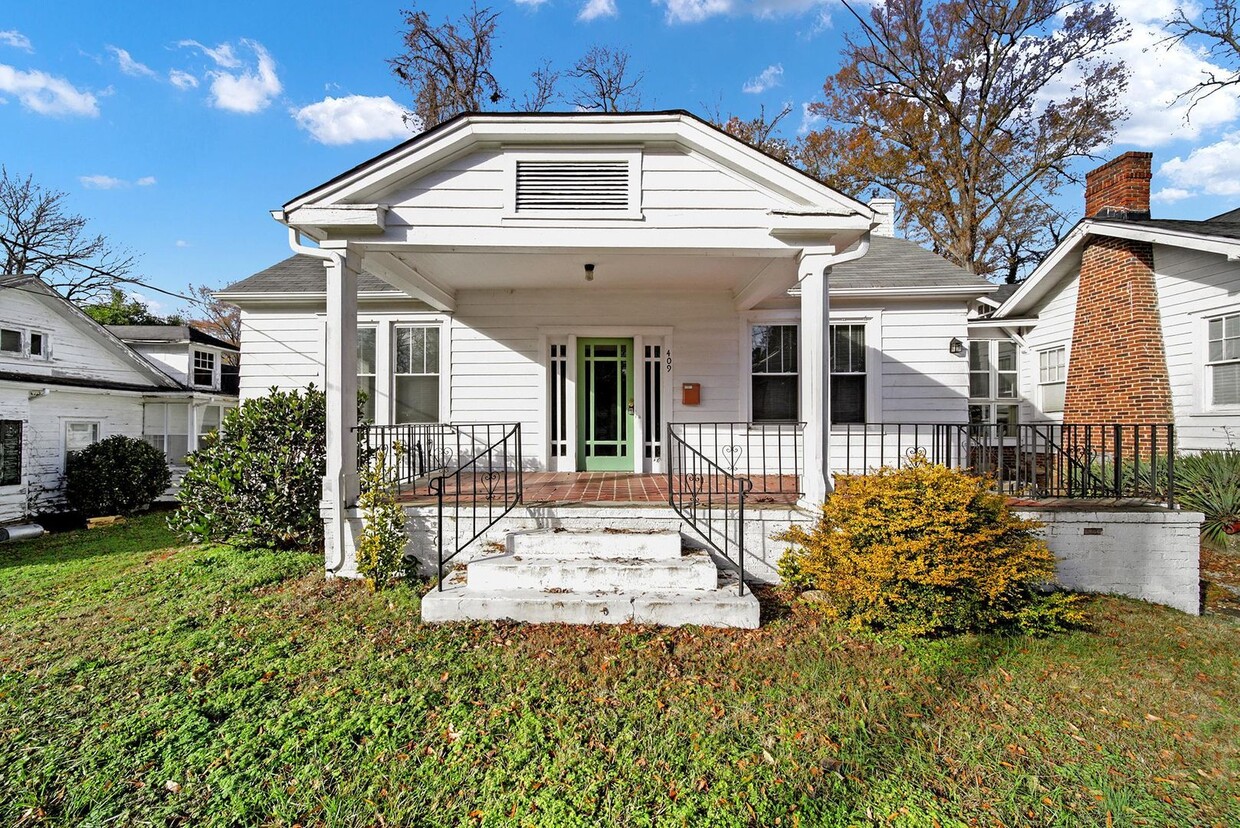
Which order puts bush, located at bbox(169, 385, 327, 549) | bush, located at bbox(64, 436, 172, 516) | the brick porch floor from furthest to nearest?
bush, located at bbox(64, 436, 172, 516), bush, located at bbox(169, 385, 327, 549), the brick porch floor

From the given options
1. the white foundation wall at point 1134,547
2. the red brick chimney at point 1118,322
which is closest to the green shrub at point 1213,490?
the red brick chimney at point 1118,322

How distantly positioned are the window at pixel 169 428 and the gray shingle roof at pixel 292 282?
772 cm

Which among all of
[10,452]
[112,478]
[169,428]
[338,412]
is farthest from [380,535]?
[169,428]

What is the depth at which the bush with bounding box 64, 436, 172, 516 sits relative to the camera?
10.9 metres

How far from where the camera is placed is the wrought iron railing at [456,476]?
17.0 feet

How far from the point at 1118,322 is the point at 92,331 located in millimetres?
21786

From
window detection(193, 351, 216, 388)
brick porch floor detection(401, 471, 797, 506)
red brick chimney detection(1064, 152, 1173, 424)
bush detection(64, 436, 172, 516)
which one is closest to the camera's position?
brick porch floor detection(401, 471, 797, 506)

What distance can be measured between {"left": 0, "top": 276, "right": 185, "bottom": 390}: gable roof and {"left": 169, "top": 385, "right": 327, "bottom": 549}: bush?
25.9 feet

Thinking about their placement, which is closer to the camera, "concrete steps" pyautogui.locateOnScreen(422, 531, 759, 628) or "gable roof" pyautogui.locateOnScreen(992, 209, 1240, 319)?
"concrete steps" pyautogui.locateOnScreen(422, 531, 759, 628)

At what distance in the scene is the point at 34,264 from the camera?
22.5 m

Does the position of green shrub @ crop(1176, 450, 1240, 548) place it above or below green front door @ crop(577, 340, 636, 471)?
below

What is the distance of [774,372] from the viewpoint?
815 cm

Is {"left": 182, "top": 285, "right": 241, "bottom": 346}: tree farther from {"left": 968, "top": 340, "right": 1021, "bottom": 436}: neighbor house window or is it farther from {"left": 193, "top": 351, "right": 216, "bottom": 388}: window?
{"left": 968, "top": 340, "right": 1021, "bottom": 436}: neighbor house window

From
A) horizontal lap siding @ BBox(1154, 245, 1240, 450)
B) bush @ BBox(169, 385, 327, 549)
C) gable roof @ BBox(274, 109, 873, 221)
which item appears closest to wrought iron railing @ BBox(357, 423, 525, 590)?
bush @ BBox(169, 385, 327, 549)
